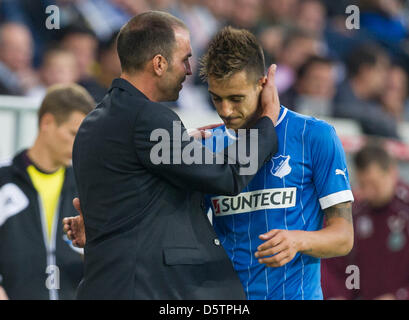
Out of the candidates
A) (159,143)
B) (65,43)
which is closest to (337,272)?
(159,143)

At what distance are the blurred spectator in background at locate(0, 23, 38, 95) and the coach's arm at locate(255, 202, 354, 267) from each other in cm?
394

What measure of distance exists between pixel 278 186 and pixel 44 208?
180cm

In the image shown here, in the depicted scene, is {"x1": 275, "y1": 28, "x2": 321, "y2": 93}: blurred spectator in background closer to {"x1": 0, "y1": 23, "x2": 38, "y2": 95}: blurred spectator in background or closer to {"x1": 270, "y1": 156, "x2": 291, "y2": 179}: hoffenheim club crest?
{"x1": 0, "y1": 23, "x2": 38, "y2": 95}: blurred spectator in background

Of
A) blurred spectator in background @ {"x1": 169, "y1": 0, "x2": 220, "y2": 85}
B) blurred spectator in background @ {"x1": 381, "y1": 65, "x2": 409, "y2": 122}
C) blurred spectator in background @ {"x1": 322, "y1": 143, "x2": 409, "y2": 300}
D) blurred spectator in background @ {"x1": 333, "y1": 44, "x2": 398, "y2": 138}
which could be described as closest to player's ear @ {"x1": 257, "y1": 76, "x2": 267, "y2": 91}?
blurred spectator in background @ {"x1": 322, "y1": 143, "x2": 409, "y2": 300}

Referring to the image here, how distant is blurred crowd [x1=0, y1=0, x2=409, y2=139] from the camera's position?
20.8 ft

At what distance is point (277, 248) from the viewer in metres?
2.49

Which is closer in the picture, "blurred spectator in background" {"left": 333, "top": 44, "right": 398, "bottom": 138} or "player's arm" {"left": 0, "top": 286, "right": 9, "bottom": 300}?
"player's arm" {"left": 0, "top": 286, "right": 9, "bottom": 300}

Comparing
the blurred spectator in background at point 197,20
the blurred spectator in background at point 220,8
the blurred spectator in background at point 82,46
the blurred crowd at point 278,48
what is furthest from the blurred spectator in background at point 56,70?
the blurred spectator in background at point 220,8

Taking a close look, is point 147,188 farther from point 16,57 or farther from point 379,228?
point 16,57

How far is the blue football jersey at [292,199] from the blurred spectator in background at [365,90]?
451 centimetres

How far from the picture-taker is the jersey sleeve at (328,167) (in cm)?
282

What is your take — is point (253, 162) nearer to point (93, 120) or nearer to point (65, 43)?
point (93, 120)

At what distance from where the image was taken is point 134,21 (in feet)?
9.29
